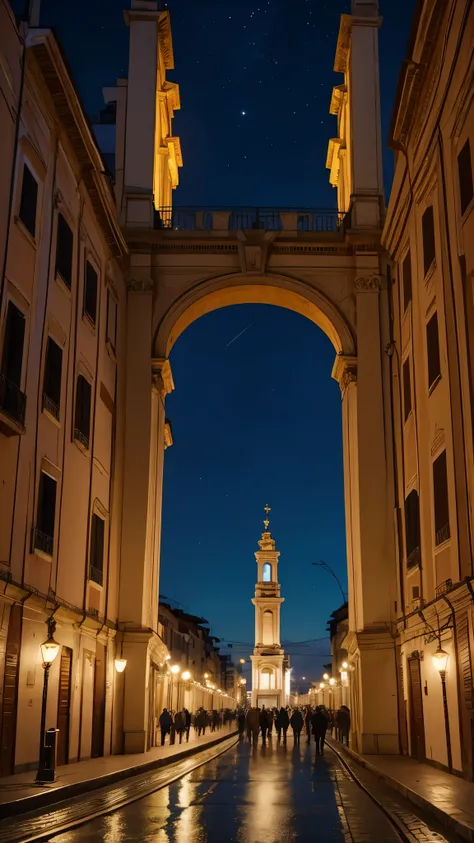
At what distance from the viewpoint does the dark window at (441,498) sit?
1978 centimetres

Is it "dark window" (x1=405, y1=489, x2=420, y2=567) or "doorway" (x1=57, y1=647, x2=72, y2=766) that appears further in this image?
"dark window" (x1=405, y1=489, x2=420, y2=567)

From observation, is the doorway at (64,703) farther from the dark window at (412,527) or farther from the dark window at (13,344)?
the dark window at (412,527)

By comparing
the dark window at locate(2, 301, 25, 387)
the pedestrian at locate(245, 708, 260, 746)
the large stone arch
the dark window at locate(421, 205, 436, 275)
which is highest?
the large stone arch

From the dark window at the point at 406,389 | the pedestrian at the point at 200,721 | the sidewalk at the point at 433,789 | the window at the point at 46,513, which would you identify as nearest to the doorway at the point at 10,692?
the window at the point at 46,513

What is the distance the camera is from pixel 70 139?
22.3m

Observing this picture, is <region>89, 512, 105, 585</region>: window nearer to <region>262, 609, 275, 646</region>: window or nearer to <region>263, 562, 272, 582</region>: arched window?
<region>262, 609, 275, 646</region>: window

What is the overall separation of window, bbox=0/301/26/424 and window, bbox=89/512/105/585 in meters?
7.54

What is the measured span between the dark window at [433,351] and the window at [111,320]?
962 centimetres

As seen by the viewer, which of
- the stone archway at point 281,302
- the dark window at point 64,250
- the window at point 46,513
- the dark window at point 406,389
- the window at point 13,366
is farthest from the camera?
the stone archway at point 281,302

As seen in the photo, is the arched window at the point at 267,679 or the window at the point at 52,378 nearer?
the window at the point at 52,378

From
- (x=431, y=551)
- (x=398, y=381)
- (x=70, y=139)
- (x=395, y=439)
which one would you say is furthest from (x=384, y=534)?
(x=70, y=139)

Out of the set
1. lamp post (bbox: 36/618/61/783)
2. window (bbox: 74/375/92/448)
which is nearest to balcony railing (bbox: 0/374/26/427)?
lamp post (bbox: 36/618/61/783)

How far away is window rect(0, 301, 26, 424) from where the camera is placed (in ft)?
55.1

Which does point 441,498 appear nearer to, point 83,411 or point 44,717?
point 83,411
